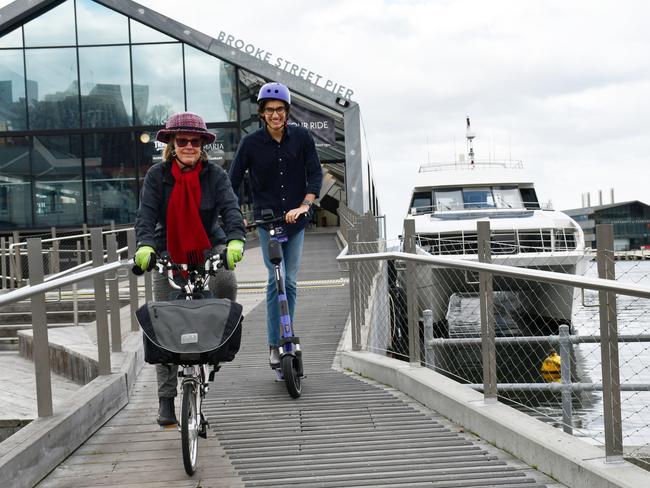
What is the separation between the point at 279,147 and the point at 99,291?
154cm

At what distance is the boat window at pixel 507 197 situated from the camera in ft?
64.9

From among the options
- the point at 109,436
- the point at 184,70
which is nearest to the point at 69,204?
the point at 184,70

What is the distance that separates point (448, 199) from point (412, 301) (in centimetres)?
1343

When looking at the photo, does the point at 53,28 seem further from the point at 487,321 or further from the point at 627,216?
the point at 627,216

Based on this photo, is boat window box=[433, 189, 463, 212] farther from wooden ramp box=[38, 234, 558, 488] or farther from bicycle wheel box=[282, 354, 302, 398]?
bicycle wheel box=[282, 354, 302, 398]

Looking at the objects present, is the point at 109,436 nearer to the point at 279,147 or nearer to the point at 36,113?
the point at 279,147

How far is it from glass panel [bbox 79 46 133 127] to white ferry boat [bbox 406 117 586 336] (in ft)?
33.8

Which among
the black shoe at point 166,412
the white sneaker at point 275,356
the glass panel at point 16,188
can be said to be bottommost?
the black shoe at point 166,412

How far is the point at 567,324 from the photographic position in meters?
8.02

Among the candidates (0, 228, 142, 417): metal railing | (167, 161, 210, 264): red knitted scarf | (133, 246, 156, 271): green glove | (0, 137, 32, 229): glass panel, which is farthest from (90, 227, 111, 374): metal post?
(0, 137, 32, 229): glass panel

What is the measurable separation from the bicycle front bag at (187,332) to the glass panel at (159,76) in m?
24.8

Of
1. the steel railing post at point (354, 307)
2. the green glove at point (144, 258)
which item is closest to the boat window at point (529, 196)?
the steel railing post at point (354, 307)

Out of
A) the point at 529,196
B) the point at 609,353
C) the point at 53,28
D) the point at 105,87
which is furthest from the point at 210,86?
the point at 609,353

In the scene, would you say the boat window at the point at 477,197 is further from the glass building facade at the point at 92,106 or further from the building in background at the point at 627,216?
the building in background at the point at 627,216
